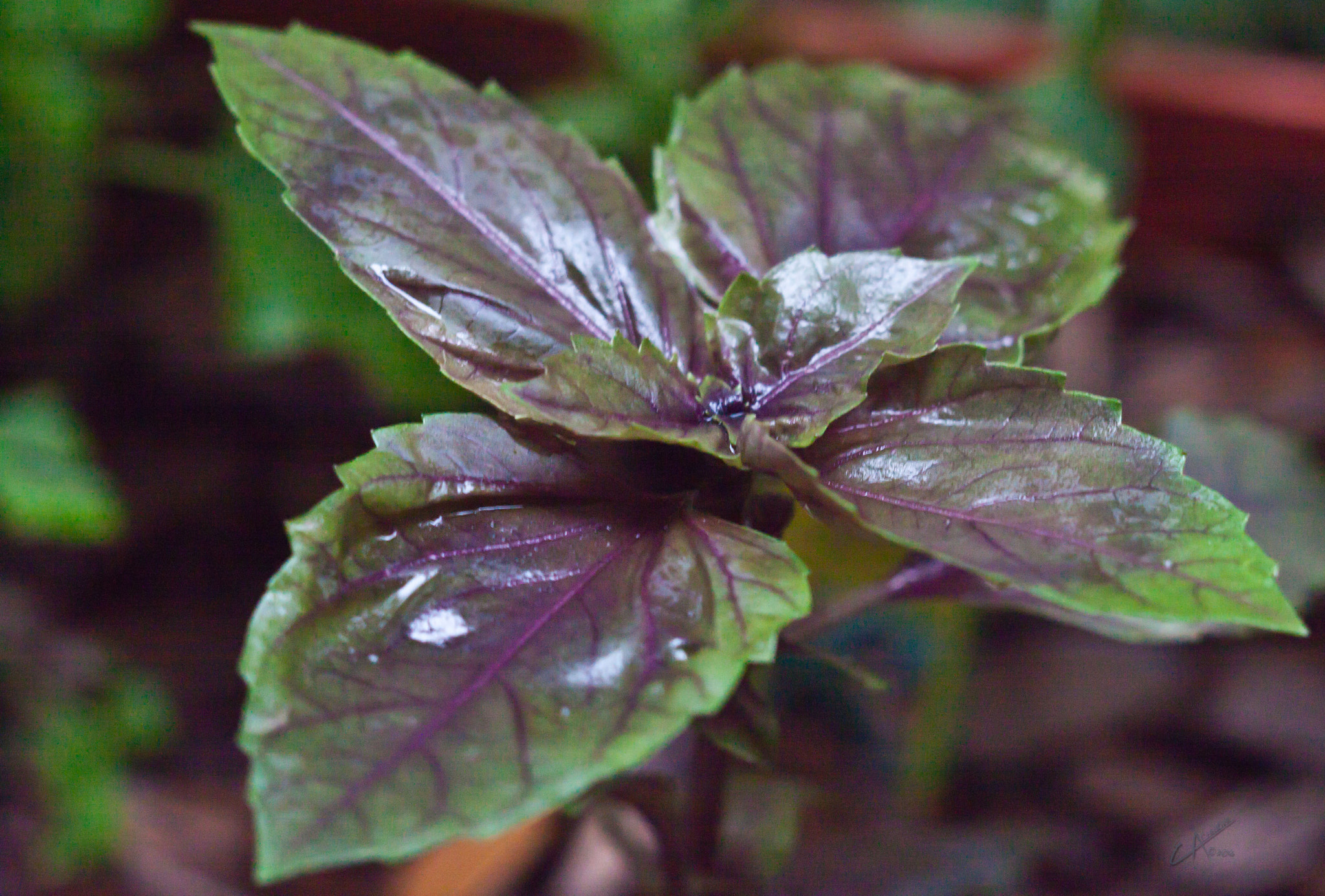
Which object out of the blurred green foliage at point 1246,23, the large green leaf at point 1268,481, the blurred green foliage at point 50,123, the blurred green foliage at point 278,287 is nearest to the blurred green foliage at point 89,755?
the blurred green foliage at point 278,287

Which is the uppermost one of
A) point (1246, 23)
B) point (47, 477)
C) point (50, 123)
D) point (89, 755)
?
point (1246, 23)

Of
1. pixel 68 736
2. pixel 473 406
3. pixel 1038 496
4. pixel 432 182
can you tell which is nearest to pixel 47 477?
pixel 68 736

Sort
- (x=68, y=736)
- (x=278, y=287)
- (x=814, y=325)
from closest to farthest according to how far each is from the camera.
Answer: (x=814, y=325) < (x=68, y=736) < (x=278, y=287)

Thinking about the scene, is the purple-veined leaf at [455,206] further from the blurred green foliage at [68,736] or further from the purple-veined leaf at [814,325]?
the blurred green foliage at [68,736]

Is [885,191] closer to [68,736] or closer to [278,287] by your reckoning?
[278,287]

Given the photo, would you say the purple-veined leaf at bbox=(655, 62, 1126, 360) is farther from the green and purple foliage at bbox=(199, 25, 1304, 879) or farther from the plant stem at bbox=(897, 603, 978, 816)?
the plant stem at bbox=(897, 603, 978, 816)

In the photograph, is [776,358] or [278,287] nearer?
[776,358]

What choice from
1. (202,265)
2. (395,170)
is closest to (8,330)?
(202,265)

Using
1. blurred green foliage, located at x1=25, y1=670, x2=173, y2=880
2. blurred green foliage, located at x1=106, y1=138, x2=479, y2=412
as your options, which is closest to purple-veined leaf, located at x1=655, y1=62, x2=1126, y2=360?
blurred green foliage, located at x1=106, y1=138, x2=479, y2=412
